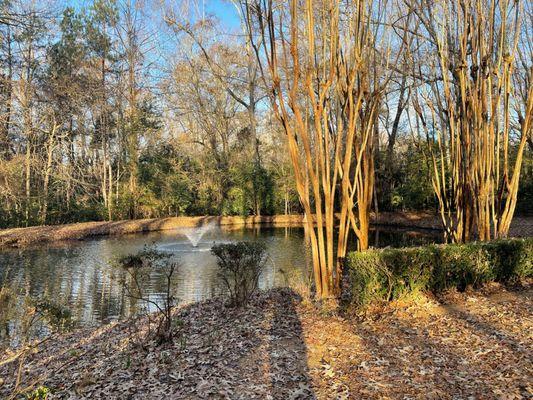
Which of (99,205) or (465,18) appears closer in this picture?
(465,18)

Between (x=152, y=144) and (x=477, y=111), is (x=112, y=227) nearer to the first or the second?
(x=152, y=144)

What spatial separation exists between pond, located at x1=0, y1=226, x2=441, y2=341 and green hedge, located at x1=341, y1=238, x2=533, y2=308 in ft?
5.13

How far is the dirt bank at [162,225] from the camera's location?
1573 cm

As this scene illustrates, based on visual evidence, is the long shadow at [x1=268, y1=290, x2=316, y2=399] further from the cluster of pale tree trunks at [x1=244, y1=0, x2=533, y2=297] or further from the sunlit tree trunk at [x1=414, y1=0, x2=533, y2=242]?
the sunlit tree trunk at [x1=414, y1=0, x2=533, y2=242]

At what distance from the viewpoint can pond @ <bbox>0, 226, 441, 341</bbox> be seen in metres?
7.43

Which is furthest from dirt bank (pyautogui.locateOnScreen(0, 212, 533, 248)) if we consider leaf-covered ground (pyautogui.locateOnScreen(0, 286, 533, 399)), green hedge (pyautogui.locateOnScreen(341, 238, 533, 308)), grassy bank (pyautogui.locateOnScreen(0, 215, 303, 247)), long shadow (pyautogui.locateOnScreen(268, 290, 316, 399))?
long shadow (pyautogui.locateOnScreen(268, 290, 316, 399))

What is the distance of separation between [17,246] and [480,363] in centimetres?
1542

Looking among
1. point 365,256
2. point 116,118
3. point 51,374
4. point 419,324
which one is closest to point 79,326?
point 51,374

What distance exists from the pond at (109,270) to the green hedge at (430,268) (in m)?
1.56

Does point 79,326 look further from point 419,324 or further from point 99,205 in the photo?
point 99,205

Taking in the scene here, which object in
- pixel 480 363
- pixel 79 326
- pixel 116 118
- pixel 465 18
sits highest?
pixel 116 118

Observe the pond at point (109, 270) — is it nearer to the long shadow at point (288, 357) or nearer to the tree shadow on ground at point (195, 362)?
the tree shadow on ground at point (195, 362)

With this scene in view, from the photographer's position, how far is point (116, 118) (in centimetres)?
2305

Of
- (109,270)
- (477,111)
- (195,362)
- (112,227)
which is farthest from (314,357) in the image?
(112,227)
